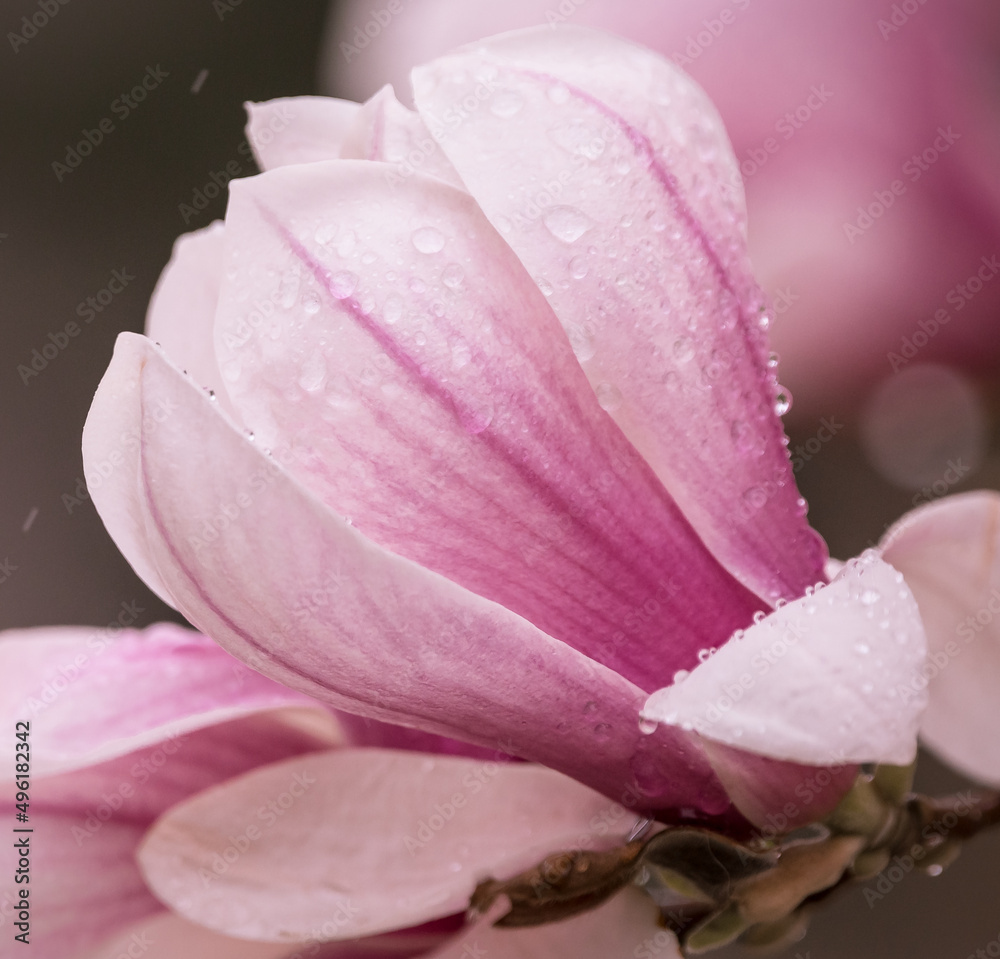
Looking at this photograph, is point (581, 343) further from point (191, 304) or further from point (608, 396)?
point (191, 304)

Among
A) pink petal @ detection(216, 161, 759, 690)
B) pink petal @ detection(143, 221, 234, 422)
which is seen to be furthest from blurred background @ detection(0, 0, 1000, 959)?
pink petal @ detection(216, 161, 759, 690)

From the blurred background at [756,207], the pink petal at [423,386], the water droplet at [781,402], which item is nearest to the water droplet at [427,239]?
the pink petal at [423,386]

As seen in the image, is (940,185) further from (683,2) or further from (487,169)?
(487,169)

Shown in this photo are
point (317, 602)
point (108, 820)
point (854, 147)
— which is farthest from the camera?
point (854, 147)

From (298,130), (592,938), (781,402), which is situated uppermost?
(298,130)

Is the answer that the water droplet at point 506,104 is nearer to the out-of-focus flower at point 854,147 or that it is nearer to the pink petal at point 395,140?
the pink petal at point 395,140

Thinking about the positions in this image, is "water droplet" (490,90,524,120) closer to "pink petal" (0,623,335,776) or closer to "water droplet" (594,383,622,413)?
"water droplet" (594,383,622,413)

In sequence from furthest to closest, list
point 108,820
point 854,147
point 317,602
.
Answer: point 854,147 → point 108,820 → point 317,602

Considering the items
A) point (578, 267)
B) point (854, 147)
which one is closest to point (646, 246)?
point (578, 267)
